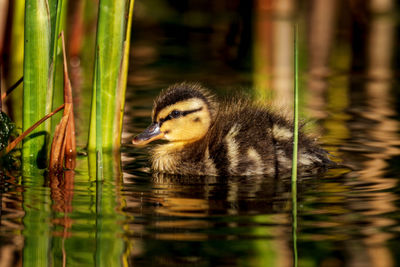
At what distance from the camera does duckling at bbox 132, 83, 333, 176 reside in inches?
193

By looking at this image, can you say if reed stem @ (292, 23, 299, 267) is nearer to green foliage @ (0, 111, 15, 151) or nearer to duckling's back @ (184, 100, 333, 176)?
duckling's back @ (184, 100, 333, 176)

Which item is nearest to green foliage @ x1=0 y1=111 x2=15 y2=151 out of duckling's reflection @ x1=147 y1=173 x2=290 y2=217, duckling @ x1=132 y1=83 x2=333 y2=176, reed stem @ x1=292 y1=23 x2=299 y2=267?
duckling @ x1=132 y1=83 x2=333 y2=176

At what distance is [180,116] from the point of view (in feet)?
16.9

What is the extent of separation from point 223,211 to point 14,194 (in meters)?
1.05

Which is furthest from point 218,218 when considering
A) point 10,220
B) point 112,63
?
point 112,63

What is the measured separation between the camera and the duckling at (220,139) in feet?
16.1

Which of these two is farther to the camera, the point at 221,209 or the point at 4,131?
the point at 4,131

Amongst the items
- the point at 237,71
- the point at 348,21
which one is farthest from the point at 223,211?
the point at 348,21

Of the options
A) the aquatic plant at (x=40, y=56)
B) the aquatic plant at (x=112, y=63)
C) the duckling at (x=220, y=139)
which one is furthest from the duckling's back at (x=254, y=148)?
the aquatic plant at (x=40, y=56)

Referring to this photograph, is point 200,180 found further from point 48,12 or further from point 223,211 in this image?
point 48,12

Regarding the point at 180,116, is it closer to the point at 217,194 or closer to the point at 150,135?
the point at 150,135

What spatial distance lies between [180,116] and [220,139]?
30cm

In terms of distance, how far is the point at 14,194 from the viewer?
437 cm

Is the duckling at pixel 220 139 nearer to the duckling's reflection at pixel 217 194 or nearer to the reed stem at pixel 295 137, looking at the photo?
the duckling's reflection at pixel 217 194
